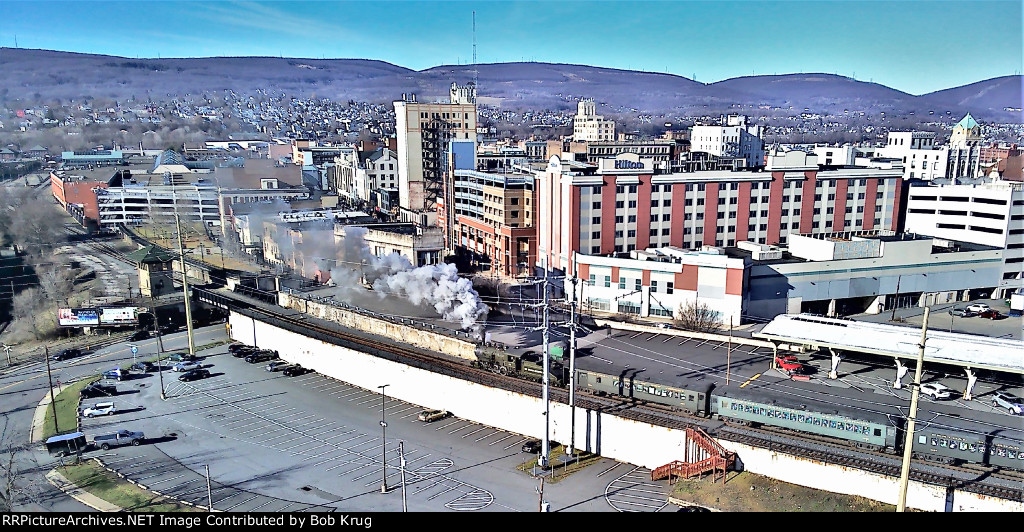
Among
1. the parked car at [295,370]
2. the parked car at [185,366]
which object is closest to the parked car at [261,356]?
the parked car at [295,370]

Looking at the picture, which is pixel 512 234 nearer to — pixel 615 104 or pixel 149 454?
pixel 149 454

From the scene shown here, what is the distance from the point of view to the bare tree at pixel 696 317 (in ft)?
66.3

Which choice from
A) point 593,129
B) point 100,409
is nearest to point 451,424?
point 100,409

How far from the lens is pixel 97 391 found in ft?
59.3

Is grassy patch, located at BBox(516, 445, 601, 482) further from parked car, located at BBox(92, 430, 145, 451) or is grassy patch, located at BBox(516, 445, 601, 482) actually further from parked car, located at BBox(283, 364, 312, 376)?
parked car, located at BBox(283, 364, 312, 376)

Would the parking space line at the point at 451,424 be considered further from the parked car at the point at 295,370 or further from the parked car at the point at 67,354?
the parked car at the point at 67,354

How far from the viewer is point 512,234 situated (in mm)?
28359

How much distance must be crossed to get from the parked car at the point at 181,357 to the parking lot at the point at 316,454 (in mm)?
2079

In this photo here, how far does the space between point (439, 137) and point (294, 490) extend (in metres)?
28.8

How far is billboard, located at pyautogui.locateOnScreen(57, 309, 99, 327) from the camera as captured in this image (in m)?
24.6

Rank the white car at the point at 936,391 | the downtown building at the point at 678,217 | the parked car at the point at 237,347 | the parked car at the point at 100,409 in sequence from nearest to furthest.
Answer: the white car at the point at 936,391 → the parked car at the point at 100,409 → the parked car at the point at 237,347 → the downtown building at the point at 678,217

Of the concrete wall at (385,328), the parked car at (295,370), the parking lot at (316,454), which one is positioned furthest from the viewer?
the parked car at (295,370)

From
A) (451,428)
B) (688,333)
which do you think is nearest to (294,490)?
(451,428)

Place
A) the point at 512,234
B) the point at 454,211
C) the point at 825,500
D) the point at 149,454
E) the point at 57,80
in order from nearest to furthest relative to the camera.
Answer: the point at 825,500 < the point at 149,454 < the point at 512,234 < the point at 454,211 < the point at 57,80
